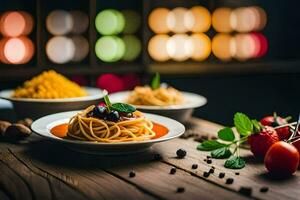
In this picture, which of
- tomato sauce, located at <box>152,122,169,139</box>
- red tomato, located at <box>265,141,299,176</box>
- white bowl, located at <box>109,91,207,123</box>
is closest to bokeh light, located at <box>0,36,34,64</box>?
white bowl, located at <box>109,91,207,123</box>

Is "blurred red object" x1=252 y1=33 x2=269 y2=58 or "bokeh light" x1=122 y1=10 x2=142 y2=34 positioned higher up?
"bokeh light" x1=122 y1=10 x2=142 y2=34

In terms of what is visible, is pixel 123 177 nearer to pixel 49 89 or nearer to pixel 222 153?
pixel 222 153

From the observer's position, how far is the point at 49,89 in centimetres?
258

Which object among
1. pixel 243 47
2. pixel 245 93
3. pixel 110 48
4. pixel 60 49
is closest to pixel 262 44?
pixel 243 47

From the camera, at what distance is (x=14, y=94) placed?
8.61 feet

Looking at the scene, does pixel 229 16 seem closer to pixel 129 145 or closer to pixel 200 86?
pixel 200 86

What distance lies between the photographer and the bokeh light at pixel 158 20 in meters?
4.93

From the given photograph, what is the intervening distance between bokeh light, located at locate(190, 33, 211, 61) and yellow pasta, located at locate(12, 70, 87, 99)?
8.29 ft

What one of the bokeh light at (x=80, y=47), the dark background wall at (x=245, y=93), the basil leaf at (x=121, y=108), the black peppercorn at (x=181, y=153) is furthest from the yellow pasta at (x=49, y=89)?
the dark background wall at (x=245, y=93)

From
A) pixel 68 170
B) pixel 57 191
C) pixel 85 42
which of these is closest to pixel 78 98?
pixel 68 170

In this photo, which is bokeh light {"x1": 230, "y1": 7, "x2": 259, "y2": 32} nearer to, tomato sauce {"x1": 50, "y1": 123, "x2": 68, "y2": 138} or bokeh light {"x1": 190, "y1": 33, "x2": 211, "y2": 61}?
bokeh light {"x1": 190, "y1": 33, "x2": 211, "y2": 61}

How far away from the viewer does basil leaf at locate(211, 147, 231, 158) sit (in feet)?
6.49

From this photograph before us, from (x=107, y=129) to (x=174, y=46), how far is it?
3157 mm

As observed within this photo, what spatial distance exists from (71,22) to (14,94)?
203 cm
